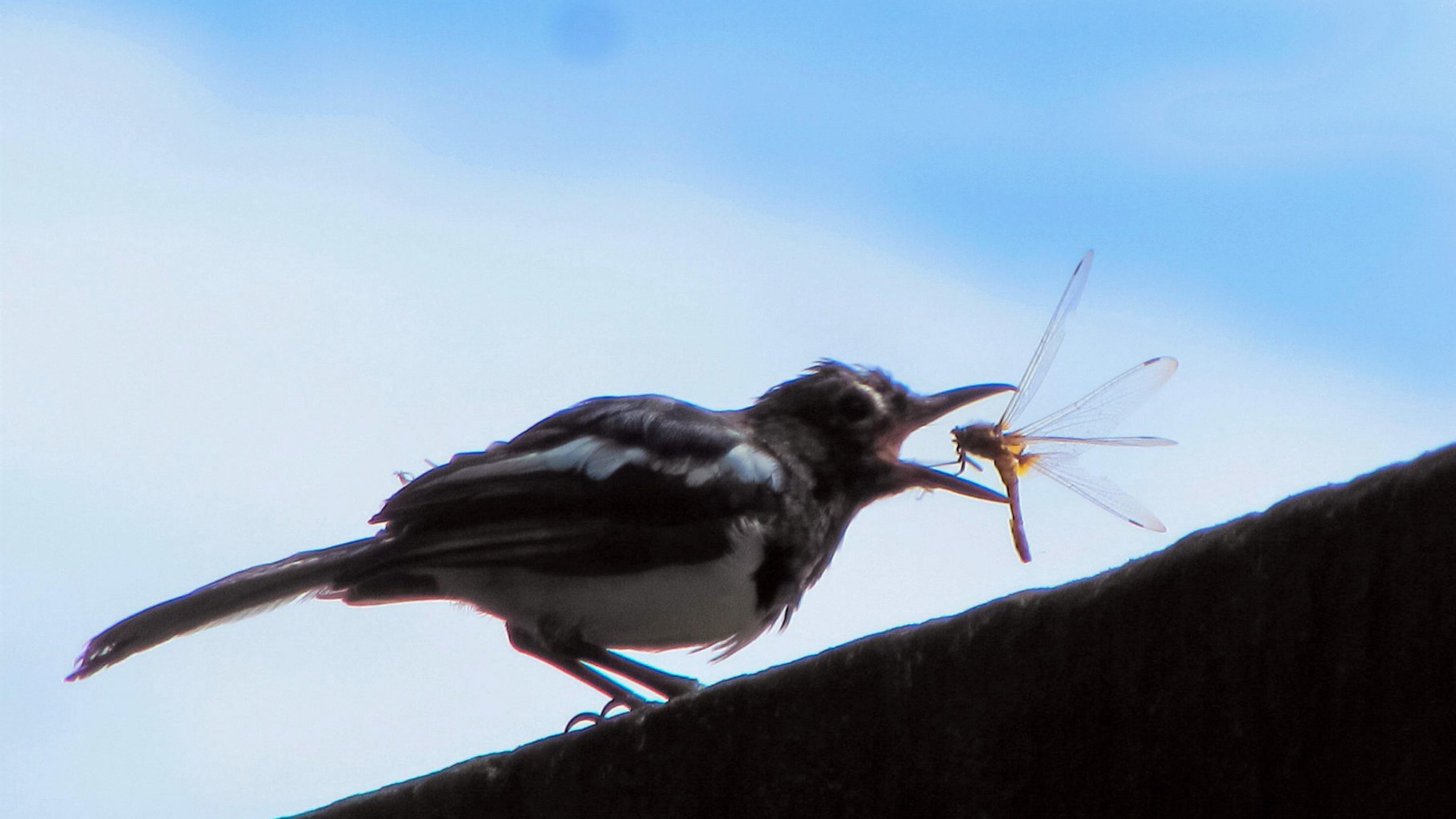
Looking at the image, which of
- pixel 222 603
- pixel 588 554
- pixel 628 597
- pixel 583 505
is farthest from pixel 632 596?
pixel 222 603

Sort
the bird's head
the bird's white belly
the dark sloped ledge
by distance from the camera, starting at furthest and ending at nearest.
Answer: the bird's head → the bird's white belly → the dark sloped ledge

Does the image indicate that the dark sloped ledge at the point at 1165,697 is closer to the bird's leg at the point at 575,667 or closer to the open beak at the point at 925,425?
the bird's leg at the point at 575,667

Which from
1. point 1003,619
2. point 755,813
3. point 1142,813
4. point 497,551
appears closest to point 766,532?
point 497,551

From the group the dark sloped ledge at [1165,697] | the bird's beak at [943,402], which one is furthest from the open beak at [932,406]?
the dark sloped ledge at [1165,697]

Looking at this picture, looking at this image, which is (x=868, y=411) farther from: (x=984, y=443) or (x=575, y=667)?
(x=575, y=667)

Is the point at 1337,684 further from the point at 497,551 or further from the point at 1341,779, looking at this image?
the point at 497,551

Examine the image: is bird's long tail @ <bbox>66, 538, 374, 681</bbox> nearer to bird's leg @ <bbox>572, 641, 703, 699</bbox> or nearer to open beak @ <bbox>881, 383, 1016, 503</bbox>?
bird's leg @ <bbox>572, 641, 703, 699</bbox>

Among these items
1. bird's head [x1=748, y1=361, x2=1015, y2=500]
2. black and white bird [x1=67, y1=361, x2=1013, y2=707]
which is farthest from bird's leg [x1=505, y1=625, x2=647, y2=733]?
bird's head [x1=748, y1=361, x2=1015, y2=500]
